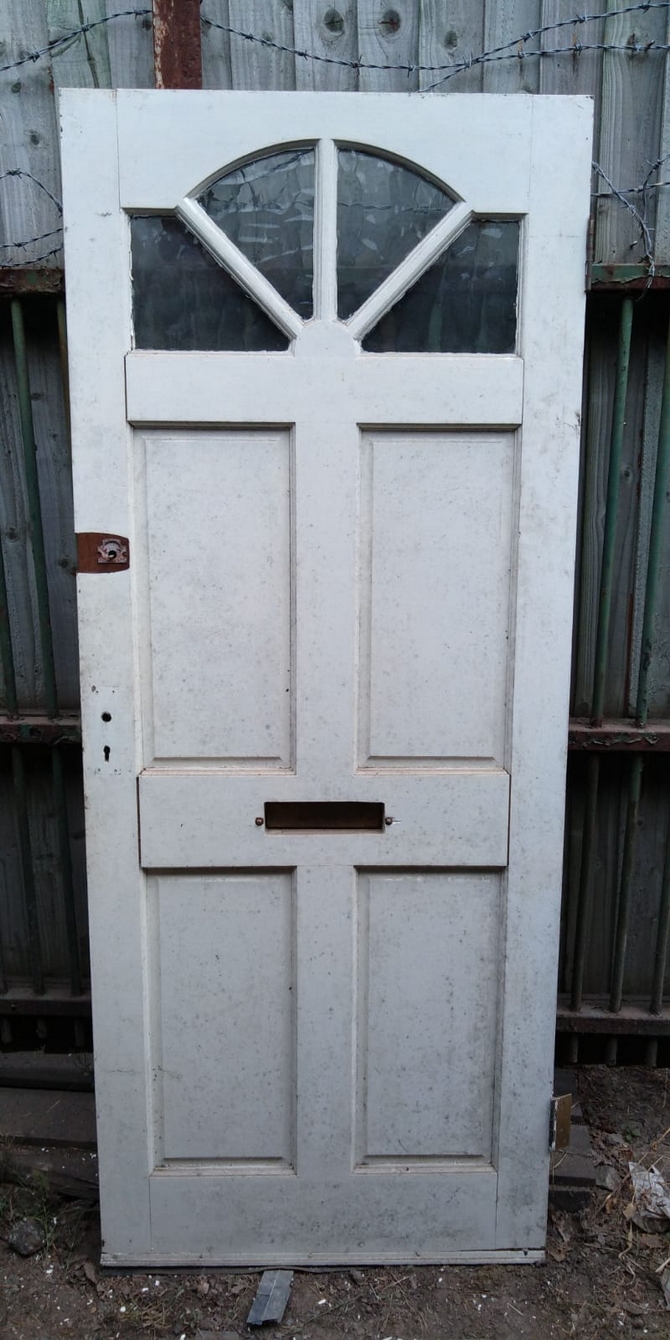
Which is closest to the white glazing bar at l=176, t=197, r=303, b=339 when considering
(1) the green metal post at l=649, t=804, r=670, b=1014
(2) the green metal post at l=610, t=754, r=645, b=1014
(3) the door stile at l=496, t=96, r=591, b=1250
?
(3) the door stile at l=496, t=96, r=591, b=1250

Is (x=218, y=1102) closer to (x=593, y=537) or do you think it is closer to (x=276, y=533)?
(x=276, y=533)

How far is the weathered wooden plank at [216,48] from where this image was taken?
6.94ft

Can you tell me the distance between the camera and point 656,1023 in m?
2.45

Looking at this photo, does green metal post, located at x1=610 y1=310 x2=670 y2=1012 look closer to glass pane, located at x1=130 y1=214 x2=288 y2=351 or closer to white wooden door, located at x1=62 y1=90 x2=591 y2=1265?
white wooden door, located at x1=62 y1=90 x2=591 y2=1265

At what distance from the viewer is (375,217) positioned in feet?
5.83

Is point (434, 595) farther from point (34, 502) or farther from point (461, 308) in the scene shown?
point (34, 502)

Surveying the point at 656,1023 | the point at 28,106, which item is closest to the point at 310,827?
the point at 656,1023

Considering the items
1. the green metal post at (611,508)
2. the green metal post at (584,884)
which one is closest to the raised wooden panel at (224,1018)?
the green metal post at (584,884)

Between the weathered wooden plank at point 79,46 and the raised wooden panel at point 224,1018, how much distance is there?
2.12 meters

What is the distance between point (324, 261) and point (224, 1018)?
1.77 metres

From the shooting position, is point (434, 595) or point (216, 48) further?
point (216, 48)

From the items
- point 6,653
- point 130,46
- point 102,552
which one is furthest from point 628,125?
point 6,653

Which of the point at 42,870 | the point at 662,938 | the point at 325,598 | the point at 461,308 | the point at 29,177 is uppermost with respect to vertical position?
the point at 29,177

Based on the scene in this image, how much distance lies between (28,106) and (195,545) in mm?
1401
